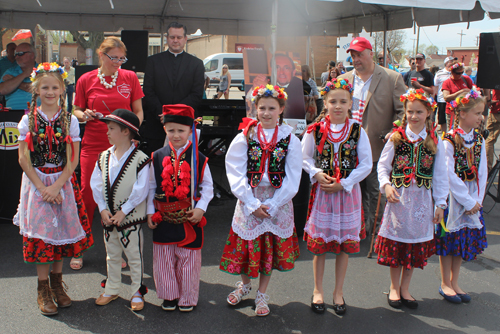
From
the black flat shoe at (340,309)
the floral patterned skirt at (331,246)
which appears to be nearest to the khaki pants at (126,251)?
the floral patterned skirt at (331,246)

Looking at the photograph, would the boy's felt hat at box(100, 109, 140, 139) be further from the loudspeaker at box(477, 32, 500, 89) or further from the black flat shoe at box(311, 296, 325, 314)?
the loudspeaker at box(477, 32, 500, 89)

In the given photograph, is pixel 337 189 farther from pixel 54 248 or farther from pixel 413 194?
pixel 54 248

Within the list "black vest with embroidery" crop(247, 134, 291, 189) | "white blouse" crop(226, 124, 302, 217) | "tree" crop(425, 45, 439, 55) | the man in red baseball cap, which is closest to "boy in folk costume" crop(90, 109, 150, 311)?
"white blouse" crop(226, 124, 302, 217)

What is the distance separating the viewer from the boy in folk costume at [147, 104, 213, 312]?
302cm

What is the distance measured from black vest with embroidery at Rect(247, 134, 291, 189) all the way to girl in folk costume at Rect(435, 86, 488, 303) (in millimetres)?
1364

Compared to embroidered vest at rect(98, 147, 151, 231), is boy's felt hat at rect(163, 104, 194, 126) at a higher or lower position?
higher

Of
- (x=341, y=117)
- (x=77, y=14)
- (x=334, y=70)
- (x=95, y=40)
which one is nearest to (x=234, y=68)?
(x=95, y=40)

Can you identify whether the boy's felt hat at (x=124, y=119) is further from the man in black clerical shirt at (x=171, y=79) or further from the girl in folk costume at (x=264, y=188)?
the man in black clerical shirt at (x=171, y=79)

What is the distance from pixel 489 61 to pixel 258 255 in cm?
505

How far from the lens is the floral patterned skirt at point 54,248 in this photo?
3.01 meters

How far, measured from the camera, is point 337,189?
3.13 meters

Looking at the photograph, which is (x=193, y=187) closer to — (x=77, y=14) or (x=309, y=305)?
(x=309, y=305)

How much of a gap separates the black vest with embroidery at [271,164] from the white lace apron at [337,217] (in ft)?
1.27

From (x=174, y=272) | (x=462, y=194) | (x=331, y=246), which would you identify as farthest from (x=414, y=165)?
(x=174, y=272)
